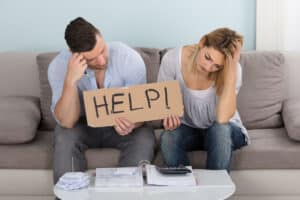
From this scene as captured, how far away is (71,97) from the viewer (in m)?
2.53

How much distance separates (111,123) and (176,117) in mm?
276

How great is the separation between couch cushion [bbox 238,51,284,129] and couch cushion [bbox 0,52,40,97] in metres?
1.08

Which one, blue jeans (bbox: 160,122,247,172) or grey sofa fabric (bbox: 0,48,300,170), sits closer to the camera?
blue jeans (bbox: 160,122,247,172)

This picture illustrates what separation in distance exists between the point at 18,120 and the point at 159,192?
3.14ft

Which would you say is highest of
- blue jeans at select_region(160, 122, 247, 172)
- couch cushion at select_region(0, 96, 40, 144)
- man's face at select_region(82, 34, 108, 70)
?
man's face at select_region(82, 34, 108, 70)

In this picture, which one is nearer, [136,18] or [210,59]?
[210,59]

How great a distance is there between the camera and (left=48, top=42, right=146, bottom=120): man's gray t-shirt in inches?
103

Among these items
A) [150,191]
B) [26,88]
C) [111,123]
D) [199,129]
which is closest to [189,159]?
[199,129]

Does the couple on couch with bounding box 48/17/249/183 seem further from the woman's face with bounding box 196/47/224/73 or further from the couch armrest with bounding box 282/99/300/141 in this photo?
the couch armrest with bounding box 282/99/300/141

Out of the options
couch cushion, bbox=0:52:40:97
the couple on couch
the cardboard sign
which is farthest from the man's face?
couch cushion, bbox=0:52:40:97

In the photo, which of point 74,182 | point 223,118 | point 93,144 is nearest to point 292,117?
point 223,118

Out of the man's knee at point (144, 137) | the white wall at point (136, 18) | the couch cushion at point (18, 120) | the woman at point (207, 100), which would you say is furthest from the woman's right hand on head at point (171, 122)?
the white wall at point (136, 18)

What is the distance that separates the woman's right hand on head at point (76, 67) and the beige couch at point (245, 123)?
0.36m

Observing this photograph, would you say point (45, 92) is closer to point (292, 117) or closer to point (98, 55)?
point (98, 55)
